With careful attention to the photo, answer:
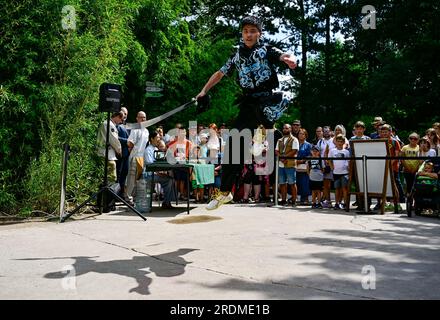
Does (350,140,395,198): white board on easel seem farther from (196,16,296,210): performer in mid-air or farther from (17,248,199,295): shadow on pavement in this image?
(17,248,199,295): shadow on pavement

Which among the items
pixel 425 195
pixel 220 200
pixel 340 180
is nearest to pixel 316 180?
pixel 340 180

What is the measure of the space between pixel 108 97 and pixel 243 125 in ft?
8.10

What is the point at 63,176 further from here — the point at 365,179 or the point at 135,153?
the point at 365,179

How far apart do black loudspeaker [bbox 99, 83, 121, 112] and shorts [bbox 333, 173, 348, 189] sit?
467 centimetres

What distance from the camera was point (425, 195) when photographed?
757cm

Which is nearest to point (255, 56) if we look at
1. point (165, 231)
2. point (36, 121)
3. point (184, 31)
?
point (165, 231)

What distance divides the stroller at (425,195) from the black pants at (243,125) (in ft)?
12.7

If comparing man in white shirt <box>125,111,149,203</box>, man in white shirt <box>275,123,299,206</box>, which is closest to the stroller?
man in white shirt <box>275,123,299,206</box>

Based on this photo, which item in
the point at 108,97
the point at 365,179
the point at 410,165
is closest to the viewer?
the point at 108,97

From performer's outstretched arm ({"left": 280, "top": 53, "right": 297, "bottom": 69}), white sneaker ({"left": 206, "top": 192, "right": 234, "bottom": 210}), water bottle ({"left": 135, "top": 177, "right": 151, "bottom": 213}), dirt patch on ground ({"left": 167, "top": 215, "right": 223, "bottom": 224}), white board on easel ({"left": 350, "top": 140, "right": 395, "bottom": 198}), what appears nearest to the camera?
performer's outstretched arm ({"left": 280, "top": 53, "right": 297, "bottom": 69})

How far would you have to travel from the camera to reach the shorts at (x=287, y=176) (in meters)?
9.71

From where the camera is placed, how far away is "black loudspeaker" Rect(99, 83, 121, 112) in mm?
6492
